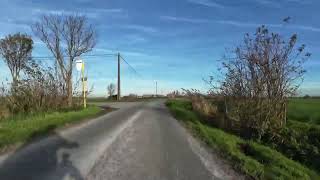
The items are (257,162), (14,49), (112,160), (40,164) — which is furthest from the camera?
(14,49)

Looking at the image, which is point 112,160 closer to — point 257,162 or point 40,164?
point 40,164

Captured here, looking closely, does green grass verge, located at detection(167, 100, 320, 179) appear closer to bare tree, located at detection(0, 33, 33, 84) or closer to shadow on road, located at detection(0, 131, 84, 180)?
shadow on road, located at detection(0, 131, 84, 180)

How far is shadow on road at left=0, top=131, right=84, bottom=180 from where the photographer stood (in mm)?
8902

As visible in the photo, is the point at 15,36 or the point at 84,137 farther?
the point at 15,36

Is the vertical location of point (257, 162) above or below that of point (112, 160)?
below

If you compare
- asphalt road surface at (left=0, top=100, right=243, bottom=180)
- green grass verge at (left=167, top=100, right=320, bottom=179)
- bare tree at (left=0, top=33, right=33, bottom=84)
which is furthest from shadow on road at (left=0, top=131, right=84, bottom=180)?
bare tree at (left=0, top=33, right=33, bottom=84)

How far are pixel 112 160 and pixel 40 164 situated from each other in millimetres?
1841

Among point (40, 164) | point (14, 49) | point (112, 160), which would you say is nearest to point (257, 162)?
point (112, 160)

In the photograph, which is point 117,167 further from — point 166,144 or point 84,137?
point 84,137

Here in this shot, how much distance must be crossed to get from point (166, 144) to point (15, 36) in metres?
50.2

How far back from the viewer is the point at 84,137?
1612cm

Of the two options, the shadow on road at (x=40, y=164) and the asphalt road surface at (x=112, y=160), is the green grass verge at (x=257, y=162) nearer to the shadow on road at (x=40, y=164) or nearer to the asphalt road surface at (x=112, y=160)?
the asphalt road surface at (x=112, y=160)

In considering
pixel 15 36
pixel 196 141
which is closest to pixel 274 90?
pixel 196 141

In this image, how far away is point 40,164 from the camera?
1012 centimetres
